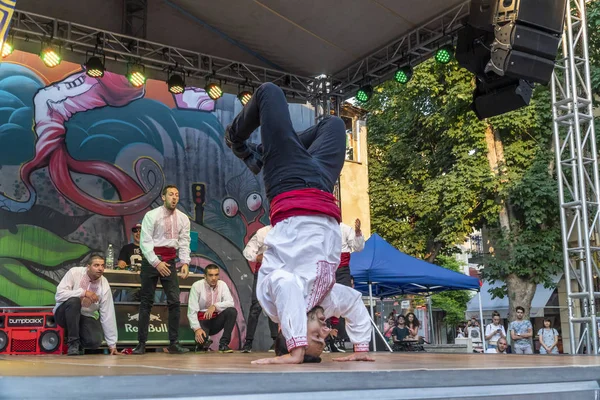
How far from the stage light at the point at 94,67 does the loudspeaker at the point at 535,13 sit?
535 cm

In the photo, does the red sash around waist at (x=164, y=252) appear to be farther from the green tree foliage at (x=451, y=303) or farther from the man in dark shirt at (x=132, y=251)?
the green tree foliage at (x=451, y=303)

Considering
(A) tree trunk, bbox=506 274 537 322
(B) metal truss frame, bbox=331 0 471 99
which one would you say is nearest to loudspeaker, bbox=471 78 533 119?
(B) metal truss frame, bbox=331 0 471 99

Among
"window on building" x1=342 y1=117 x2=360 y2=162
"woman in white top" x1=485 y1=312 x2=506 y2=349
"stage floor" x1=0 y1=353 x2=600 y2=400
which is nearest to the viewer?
"stage floor" x1=0 y1=353 x2=600 y2=400

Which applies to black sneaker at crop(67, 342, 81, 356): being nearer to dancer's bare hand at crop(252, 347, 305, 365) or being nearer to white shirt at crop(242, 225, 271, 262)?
white shirt at crop(242, 225, 271, 262)

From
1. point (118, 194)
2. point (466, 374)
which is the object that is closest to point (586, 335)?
point (466, 374)

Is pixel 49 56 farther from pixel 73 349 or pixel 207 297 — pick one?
pixel 73 349

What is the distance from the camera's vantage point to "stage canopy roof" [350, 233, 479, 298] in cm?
1041

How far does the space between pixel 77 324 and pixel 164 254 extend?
1.09m

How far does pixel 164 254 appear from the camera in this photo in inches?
262

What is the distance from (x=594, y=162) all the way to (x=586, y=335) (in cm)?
219

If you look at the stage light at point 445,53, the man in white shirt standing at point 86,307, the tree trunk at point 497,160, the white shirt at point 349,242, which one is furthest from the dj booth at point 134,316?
the tree trunk at point 497,160

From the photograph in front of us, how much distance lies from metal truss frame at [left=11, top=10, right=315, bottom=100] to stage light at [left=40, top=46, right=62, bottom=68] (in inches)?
4.8

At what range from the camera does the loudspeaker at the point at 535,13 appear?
668 cm

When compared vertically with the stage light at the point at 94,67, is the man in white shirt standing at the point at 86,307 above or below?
below
